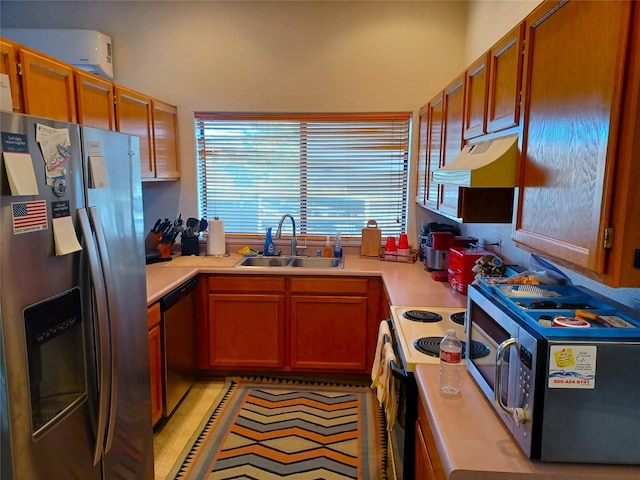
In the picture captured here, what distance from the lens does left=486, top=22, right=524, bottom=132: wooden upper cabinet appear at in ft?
5.00

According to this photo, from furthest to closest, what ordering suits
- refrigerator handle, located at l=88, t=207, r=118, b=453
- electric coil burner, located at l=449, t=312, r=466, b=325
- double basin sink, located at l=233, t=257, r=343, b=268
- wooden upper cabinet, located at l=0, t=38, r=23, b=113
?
double basin sink, located at l=233, t=257, r=343, b=268 → electric coil burner, located at l=449, t=312, r=466, b=325 → wooden upper cabinet, located at l=0, t=38, r=23, b=113 → refrigerator handle, located at l=88, t=207, r=118, b=453

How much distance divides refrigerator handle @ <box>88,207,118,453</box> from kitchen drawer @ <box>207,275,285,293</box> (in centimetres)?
151

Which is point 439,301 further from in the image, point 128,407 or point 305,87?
point 305,87

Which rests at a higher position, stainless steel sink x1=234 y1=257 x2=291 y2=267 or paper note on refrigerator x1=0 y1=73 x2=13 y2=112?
paper note on refrigerator x1=0 y1=73 x2=13 y2=112

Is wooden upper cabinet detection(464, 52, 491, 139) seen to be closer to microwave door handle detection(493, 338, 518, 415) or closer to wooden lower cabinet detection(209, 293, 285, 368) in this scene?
microwave door handle detection(493, 338, 518, 415)

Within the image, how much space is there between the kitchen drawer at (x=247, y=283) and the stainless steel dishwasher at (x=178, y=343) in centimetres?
14

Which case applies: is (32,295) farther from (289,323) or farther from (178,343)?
(289,323)

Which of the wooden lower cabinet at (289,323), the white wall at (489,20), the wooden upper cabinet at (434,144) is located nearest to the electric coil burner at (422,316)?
the wooden upper cabinet at (434,144)

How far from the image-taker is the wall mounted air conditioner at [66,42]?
3174 mm

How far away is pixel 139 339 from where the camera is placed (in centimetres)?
184

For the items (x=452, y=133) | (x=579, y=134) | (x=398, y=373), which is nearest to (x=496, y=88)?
(x=452, y=133)

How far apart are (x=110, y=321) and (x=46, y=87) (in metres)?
1.19

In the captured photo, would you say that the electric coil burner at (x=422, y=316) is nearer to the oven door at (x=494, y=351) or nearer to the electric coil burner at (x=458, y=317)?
the electric coil burner at (x=458, y=317)

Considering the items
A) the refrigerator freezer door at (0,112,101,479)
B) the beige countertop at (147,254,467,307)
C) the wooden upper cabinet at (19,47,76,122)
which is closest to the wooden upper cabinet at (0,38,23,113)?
the wooden upper cabinet at (19,47,76,122)
